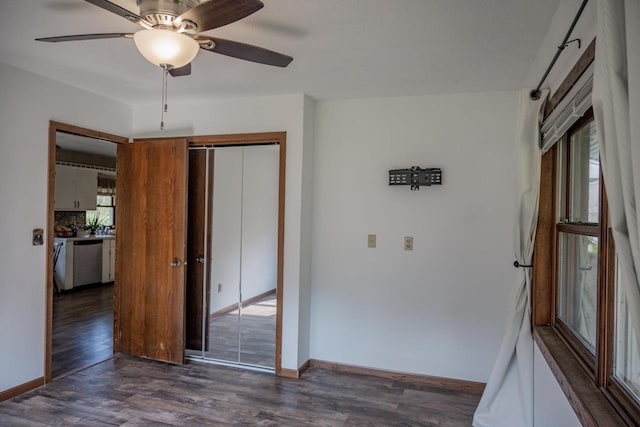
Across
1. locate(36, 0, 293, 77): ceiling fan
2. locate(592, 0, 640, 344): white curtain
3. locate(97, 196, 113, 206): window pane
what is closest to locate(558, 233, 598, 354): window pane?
locate(592, 0, 640, 344): white curtain

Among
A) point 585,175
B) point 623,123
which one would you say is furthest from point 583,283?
point 623,123

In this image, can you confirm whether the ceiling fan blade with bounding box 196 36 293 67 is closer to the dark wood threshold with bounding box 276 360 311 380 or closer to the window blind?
the window blind

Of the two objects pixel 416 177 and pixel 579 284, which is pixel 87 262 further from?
pixel 579 284

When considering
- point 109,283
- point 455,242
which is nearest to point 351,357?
point 455,242

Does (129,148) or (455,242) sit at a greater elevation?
(129,148)

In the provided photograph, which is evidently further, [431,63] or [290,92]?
[290,92]

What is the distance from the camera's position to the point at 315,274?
144 inches

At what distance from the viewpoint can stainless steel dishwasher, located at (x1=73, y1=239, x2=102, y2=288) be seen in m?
6.56

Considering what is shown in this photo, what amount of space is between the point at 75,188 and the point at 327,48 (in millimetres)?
6448

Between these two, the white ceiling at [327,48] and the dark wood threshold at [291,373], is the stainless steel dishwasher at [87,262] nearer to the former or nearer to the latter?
the white ceiling at [327,48]

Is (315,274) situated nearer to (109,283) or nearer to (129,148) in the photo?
(129,148)

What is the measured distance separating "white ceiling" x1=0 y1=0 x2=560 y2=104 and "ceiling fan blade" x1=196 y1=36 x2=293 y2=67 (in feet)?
0.70

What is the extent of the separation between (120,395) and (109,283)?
4733 mm

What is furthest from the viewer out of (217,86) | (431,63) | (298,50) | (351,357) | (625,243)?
(351,357)
